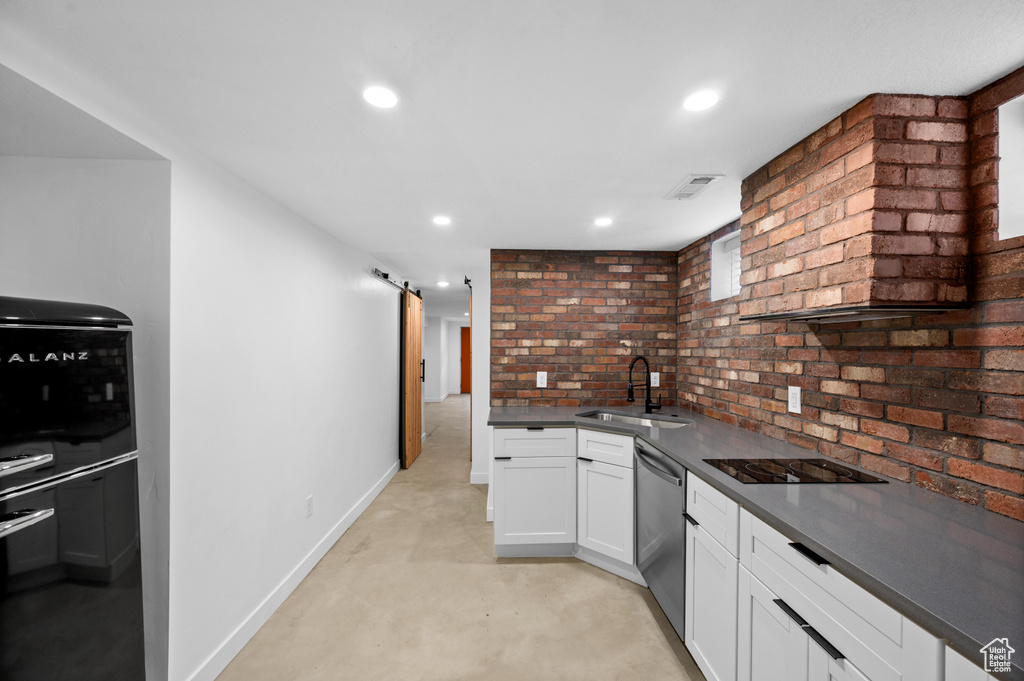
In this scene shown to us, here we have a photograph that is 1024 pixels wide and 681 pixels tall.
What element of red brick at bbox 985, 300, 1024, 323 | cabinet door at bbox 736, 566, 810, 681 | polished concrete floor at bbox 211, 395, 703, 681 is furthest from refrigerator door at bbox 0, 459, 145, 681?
red brick at bbox 985, 300, 1024, 323

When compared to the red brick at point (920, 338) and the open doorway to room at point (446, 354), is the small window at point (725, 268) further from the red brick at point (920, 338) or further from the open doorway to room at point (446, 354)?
the open doorway to room at point (446, 354)

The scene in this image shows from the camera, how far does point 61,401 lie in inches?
48.1

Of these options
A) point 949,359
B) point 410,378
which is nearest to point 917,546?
point 949,359

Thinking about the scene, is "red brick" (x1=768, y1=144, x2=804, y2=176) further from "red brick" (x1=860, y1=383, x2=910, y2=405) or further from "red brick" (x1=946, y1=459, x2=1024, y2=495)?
"red brick" (x1=946, y1=459, x2=1024, y2=495)

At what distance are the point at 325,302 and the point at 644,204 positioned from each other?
2.28 meters

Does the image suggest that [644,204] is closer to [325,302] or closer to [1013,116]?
[1013,116]

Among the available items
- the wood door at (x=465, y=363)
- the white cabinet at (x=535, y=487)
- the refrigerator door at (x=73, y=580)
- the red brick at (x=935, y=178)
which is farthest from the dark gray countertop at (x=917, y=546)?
the wood door at (x=465, y=363)

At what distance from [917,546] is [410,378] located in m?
4.61

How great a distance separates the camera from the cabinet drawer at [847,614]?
2.75 ft

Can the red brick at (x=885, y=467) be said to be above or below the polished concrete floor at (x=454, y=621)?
above

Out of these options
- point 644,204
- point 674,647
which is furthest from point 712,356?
point 674,647

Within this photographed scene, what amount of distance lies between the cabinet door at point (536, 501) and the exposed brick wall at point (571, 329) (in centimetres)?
76

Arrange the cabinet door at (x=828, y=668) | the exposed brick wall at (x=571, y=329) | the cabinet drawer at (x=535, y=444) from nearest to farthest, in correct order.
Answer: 1. the cabinet door at (x=828, y=668)
2. the cabinet drawer at (x=535, y=444)
3. the exposed brick wall at (x=571, y=329)

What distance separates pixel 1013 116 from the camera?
1280 mm
